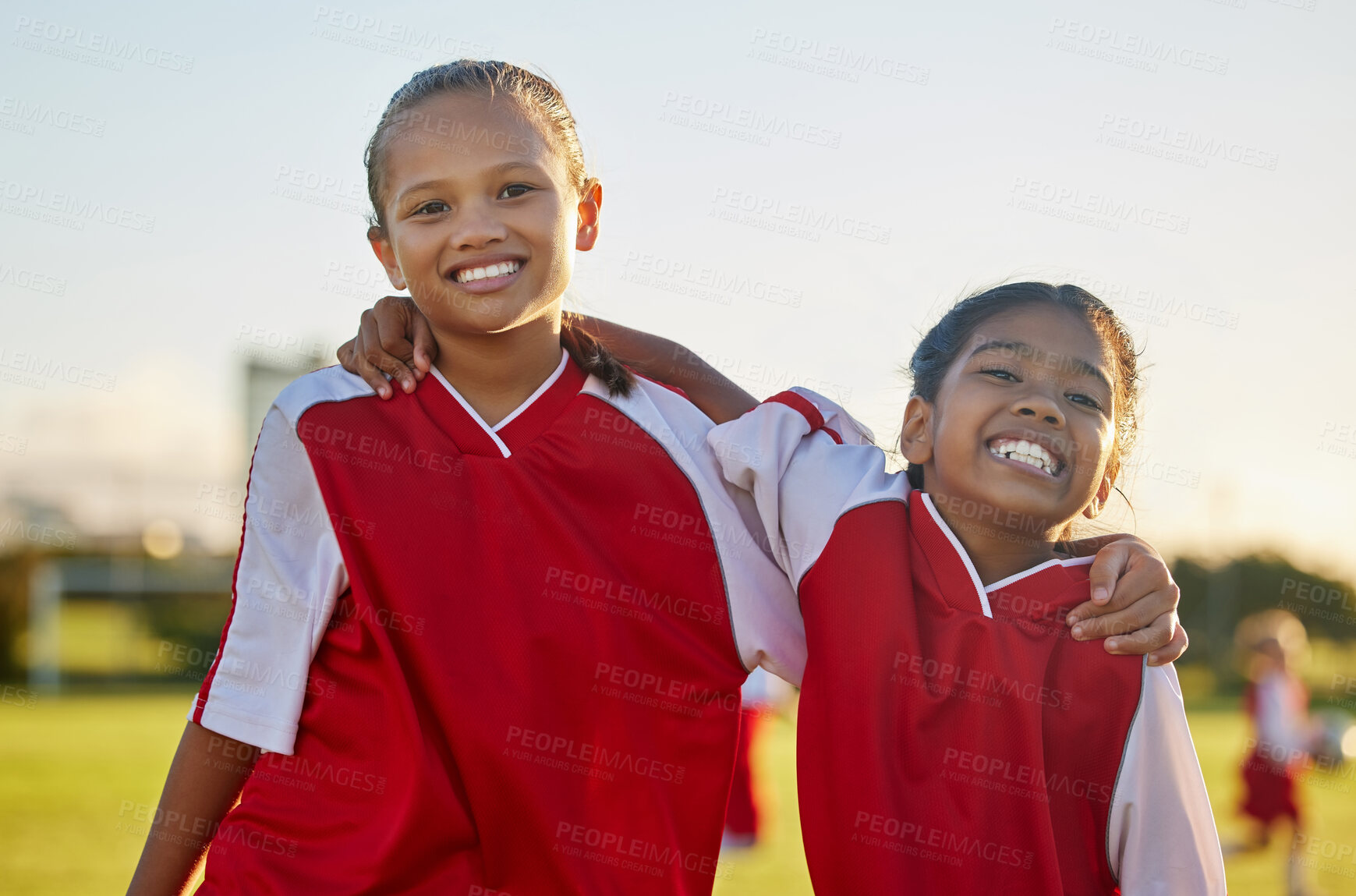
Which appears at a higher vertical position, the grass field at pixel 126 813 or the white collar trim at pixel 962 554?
the white collar trim at pixel 962 554

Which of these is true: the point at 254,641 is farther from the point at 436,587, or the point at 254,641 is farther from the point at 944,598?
the point at 944,598

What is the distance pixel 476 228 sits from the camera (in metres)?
2.15

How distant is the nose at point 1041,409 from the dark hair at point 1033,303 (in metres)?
0.20

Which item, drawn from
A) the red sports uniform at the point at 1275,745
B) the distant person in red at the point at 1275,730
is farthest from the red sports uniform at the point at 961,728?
the red sports uniform at the point at 1275,745

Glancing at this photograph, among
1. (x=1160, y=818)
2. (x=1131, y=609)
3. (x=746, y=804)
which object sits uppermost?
(x=1131, y=609)

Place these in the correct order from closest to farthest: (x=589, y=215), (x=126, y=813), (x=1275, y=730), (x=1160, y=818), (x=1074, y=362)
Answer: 1. (x=1160, y=818)
2. (x=1074, y=362)
3. (x=589, y=215)
4. (x=126, y=813)
5. (x=1275, y=730)

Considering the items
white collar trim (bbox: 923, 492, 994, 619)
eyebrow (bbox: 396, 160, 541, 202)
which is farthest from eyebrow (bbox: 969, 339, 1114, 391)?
eyebrow (bbox: 396, 160, 541, 202)

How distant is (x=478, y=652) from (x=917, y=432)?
980 millimetres

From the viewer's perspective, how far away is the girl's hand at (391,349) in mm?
2281

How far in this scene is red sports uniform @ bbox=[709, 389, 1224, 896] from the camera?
6.67 feet

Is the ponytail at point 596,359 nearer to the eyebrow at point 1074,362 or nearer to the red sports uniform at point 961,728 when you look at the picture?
the red sports uniform at point 961,728

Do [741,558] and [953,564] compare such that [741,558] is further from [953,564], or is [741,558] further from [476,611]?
[476,611]

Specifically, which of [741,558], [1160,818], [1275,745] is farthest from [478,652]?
[1275,745]

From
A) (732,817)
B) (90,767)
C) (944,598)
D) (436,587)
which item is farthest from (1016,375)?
(90,767)
